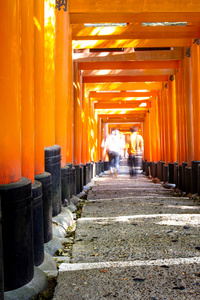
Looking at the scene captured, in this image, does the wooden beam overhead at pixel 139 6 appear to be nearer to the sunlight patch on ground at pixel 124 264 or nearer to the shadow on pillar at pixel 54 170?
the shadow on pillar at pixel 54 170

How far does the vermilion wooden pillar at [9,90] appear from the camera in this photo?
2.23 metres

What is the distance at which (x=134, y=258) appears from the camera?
3213 mm

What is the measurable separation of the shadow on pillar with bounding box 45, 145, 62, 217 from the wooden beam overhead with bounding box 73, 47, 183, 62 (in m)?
5.69

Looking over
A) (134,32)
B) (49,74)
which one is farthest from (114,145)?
(49,74)

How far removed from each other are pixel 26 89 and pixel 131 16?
15.1 feet

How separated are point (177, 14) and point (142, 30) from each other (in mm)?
1176

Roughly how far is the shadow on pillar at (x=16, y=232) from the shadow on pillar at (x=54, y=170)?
190 centimetres

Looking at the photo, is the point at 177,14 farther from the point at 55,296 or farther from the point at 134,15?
the point at 55,296

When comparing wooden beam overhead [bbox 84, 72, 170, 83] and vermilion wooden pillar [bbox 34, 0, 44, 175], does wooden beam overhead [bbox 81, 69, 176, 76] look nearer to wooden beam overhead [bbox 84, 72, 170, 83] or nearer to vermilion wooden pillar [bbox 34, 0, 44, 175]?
wooden beam overhead [bbox 84, 72, 170, 83]

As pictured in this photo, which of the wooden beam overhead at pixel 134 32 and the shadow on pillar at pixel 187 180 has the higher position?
the wooden beam overhead at pixel 134 32

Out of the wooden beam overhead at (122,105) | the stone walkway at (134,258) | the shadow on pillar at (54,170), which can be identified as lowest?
the stone walkway at (134,258)

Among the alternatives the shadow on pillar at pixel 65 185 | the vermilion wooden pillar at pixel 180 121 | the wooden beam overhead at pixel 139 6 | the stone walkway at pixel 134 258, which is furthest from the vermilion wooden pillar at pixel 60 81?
the vermilion wooden pillar at pixel 180 121

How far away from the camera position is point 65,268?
9.89 feet

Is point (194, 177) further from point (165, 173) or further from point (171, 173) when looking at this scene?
point (165, 173)
